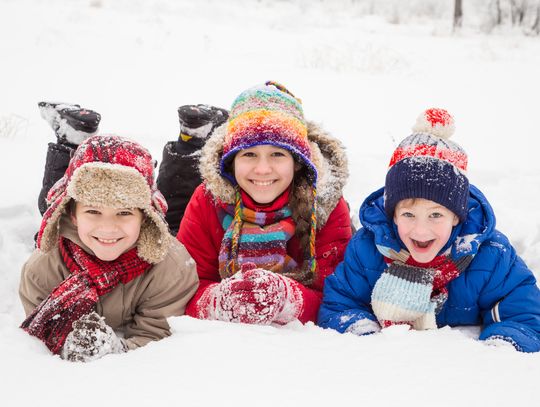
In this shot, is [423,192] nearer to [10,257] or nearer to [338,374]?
[338,374]

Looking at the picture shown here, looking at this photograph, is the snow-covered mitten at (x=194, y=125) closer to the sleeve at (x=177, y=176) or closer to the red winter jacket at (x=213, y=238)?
the sleeve at (x=177, y=176)

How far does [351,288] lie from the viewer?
2498mm

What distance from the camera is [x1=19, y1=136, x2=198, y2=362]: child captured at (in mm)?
2131

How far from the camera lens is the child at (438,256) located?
7.30 feet

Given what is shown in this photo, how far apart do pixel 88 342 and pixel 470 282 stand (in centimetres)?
164

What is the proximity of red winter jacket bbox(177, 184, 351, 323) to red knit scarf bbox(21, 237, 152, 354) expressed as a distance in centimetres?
50

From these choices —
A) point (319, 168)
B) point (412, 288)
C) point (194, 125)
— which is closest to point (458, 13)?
point (194, 125)

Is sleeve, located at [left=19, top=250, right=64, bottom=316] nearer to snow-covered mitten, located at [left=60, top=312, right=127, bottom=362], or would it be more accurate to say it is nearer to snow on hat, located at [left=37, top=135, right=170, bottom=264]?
snow on hat, located at [left=37, top=135, right=170, bottom=264]

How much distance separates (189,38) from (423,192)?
8.81 metres

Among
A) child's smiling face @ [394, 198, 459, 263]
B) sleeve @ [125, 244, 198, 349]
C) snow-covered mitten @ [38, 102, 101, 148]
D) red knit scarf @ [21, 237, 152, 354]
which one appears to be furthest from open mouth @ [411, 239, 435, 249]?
snow-covered mitten @ [38, 102, 101, 148]

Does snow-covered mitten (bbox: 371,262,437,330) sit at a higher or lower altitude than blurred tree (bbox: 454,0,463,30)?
lower

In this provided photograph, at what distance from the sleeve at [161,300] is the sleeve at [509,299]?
1.35 m

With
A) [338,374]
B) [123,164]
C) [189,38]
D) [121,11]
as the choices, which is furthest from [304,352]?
[121,11]

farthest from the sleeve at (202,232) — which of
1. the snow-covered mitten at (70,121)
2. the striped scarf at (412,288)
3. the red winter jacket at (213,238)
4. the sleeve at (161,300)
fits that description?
the striped scarf at (412,288)
